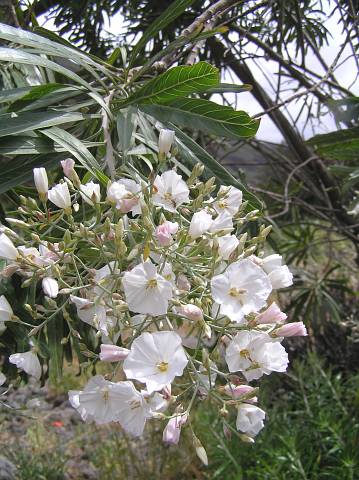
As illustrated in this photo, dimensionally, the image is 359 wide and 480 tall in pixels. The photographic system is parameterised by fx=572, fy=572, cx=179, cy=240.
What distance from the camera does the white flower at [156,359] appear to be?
59 centimetres

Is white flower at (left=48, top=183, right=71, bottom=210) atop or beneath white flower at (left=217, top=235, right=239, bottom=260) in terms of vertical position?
atop

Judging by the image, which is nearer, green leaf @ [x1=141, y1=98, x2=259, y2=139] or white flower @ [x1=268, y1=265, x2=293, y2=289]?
white flower @ [x1=268, y1=265, x2=293, y2=289]

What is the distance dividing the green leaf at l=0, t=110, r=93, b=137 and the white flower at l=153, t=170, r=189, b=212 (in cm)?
20

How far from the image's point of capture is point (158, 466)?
2994 mm

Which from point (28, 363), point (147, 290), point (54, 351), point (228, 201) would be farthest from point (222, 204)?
point (54, 351)

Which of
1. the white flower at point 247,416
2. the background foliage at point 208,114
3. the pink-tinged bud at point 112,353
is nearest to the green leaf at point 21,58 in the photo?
the background foliage at point 208,114

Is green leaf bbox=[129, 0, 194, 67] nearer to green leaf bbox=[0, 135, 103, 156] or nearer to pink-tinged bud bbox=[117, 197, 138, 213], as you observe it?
green leaf bbox=[0, 135, 103, 156]

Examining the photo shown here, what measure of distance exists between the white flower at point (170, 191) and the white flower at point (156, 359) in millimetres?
193

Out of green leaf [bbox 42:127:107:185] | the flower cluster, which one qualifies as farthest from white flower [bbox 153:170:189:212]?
green leaf [bbox 42:127:107:185]

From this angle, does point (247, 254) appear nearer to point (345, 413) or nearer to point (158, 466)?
point (345, 413)

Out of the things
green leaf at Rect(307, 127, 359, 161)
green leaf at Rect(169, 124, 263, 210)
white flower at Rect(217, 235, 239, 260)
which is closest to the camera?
white flower at Rect(217, 235, 239, 260)

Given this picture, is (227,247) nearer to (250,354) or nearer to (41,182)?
(250,354)

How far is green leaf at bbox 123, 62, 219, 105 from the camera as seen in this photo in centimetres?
85

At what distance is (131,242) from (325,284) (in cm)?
222
